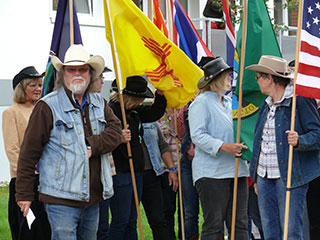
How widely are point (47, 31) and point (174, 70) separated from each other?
7.62 metres

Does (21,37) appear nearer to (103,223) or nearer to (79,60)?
(103,223)

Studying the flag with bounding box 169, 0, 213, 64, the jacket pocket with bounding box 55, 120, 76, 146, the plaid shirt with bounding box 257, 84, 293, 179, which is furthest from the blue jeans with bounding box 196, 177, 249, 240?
the flag with bounding box 169, 0, 213, 64

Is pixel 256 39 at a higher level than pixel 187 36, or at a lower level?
higher

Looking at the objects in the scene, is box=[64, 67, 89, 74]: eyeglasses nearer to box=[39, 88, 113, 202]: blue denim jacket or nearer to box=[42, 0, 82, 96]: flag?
box=[39, 88, 113, 202]: blue denim jacket

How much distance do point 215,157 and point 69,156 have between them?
1669 mm

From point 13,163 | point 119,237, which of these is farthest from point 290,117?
point 13,163

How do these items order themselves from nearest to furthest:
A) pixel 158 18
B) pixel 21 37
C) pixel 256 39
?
1. pixel 256 39
2. pixel 158 18
3. pixel 21 37

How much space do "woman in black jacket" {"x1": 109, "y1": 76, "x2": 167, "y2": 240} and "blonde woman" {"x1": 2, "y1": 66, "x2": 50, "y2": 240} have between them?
0.76 metres

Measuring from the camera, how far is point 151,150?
647 centimetres

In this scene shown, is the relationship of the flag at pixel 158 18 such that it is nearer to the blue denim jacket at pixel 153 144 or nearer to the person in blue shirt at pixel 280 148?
the blue denim jacket at pixel 153 144

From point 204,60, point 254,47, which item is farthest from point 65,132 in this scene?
point 204,60

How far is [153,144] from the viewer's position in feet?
21.4

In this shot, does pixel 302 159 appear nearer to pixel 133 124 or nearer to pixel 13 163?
pixel 133 124

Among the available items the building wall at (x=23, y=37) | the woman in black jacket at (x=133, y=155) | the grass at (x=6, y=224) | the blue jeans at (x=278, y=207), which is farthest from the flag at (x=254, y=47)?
the building wall at (x=23, y=37)
